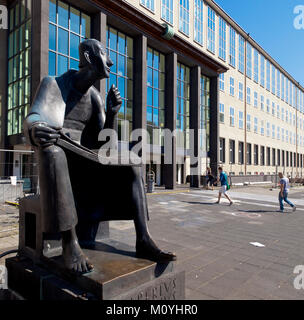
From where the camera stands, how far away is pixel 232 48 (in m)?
31.4

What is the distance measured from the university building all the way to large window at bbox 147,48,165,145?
→ 84 mm

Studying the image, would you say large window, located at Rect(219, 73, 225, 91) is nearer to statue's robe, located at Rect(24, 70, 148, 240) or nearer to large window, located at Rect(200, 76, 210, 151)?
large window, located at Rect(200, 76, 210, 151)

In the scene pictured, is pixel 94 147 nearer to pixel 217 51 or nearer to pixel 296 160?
pixel 217 51

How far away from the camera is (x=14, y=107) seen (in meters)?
17.9

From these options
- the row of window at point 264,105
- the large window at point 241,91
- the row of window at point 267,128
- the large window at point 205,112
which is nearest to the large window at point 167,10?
the large window at point 205,112

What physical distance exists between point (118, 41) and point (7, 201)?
1348 cm

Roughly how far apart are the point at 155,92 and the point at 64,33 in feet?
28.0

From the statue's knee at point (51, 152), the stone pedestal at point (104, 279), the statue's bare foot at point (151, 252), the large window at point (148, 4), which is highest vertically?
the large window at point (148, 4)

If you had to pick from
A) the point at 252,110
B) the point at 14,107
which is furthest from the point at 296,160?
the point at 14,107

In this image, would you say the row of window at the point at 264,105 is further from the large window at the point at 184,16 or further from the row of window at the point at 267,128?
the large window at the point at 184,16

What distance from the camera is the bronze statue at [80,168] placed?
2.34m

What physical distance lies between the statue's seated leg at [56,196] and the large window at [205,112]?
2452cm

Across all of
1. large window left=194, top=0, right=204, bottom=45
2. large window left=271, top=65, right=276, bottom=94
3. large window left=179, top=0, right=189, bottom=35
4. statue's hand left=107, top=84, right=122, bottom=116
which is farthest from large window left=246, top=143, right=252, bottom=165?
statue's hand left=107, top=84, right=122, bottom=116

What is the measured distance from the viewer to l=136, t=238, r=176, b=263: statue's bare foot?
8.40 ft
